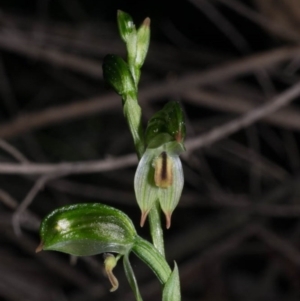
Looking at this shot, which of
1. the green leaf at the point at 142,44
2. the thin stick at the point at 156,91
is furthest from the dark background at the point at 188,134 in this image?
the green leaf at the point at 142,44

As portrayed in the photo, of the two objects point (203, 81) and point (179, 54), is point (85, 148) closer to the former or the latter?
point (179, 54)

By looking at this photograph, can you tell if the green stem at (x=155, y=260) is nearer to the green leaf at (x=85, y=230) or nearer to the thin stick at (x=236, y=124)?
the green leaf at (x=85, y=230)

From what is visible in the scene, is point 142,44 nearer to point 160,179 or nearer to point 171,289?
point 160,179

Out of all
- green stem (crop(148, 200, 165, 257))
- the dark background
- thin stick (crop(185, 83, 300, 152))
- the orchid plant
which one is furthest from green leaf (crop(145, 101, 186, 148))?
the dark background

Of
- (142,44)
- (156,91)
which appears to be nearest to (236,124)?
(156,91)

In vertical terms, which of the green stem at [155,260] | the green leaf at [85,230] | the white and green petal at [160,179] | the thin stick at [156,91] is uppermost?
the thin stick at [156,91]

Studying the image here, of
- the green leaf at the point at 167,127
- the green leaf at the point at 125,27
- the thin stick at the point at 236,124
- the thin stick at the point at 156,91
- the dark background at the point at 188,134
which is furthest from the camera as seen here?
the dark background at the point at 188,134

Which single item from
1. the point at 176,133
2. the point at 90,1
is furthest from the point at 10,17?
the point at 176,133
